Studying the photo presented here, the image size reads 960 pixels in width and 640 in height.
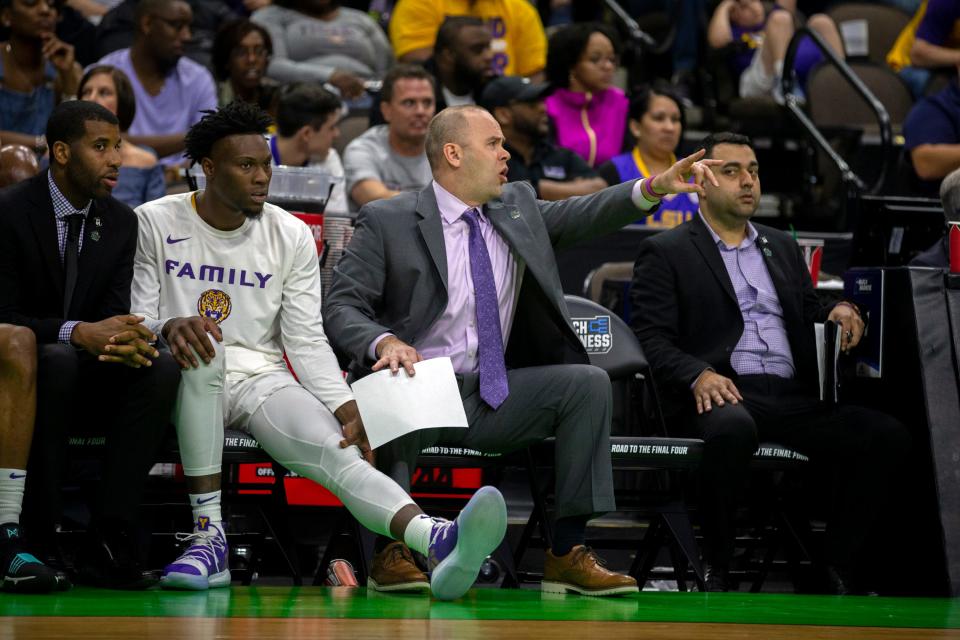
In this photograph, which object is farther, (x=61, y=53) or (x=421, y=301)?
(x=61, y=53)

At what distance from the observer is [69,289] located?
4.35 metres

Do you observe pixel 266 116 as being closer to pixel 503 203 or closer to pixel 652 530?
pixel 503 203

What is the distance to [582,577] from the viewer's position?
411 cm

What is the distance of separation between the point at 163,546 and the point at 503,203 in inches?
68.2

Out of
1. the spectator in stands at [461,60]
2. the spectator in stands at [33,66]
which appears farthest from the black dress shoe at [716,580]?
the spectator in stands at [33,66]

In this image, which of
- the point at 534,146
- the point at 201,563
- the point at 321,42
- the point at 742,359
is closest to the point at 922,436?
the point at 742,359

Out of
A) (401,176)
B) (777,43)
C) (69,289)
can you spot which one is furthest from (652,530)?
(777,43)

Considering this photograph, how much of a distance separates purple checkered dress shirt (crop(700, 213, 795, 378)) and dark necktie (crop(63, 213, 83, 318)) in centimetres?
235

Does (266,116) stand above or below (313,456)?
above

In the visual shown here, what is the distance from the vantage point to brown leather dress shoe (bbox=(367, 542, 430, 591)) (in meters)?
3.97

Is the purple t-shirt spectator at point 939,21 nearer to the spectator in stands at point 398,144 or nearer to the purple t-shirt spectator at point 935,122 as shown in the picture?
the purple t-shirt spectator at point 935,122

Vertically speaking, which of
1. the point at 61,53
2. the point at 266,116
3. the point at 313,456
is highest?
the point at 61,53

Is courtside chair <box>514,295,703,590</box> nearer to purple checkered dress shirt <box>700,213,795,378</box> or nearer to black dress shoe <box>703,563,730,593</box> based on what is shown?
black dress shoe <box>703,563,730,593</box>

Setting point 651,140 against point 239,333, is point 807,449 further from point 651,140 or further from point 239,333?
point 651,140
